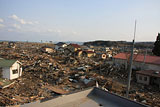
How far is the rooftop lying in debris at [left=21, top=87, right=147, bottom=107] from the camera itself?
15.8ft

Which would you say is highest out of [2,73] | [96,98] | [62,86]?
[96,98]

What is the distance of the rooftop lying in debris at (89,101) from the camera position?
15.8 ft

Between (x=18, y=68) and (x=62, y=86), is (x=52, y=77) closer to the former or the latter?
(x=62, y=86)

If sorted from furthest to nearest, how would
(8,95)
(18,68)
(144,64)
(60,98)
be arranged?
1. (144,64)
2. (18,68)
3. (8,95)
4. (60,98)

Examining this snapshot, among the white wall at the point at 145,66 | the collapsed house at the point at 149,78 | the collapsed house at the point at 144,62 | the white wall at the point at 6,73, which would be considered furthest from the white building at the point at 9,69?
the white wall at the point at 145,66

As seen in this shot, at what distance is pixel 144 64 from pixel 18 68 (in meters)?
19.7

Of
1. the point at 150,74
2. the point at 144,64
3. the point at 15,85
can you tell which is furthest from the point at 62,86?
the point at 144,64

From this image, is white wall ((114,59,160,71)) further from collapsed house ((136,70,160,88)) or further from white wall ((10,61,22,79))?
white wall ((10,61,22,79))

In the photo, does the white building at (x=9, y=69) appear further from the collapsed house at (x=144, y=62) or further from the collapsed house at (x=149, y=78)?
the collapsed house at (x=144, y=62)

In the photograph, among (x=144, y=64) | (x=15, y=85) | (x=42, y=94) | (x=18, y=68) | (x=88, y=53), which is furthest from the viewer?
(x=88, y=53)

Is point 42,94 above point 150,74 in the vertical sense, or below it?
below

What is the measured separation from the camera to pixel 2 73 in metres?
13.9

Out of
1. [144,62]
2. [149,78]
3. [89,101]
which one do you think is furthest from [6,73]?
[144,62]

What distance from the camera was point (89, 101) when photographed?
5.62 metres
